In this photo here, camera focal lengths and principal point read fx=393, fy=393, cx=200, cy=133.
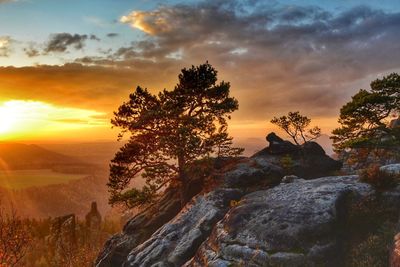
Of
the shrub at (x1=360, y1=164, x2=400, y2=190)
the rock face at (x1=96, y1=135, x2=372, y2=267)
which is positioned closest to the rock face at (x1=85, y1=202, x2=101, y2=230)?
the rock face at (x1=96, y1=135, x2=372, y2=267)

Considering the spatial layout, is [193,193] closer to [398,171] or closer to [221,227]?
[221,227]

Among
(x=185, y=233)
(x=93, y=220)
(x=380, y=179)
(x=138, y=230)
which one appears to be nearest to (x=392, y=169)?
(x=380, y=179)

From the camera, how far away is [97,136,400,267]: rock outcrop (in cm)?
1672

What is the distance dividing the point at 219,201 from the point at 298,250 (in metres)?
8.56

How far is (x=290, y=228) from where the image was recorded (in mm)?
17312

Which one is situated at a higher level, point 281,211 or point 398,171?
point 398,171

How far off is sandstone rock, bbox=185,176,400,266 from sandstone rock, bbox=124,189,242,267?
209 cm

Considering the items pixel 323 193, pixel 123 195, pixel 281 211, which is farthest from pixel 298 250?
pixel 123 195

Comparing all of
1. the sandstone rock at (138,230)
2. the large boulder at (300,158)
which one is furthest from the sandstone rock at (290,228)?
the sandstone rock at (138,230)

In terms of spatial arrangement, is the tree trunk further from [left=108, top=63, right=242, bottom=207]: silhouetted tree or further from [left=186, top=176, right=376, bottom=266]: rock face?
[left=186, top=176, right=376, bottom=266]: rock face

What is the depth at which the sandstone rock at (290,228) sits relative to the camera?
16453 mm

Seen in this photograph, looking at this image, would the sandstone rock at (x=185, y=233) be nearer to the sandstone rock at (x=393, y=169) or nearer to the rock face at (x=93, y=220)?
the sandstone rock at (x=393, y=169)

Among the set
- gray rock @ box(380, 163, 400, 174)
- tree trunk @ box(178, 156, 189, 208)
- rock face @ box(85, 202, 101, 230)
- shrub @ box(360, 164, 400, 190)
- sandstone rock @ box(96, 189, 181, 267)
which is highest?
gray rock @ box(380, 163, 400, 174)

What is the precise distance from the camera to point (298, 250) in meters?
16.4
